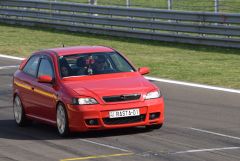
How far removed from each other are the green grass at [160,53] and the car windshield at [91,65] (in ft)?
18.4

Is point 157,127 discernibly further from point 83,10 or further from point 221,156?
point 83,10

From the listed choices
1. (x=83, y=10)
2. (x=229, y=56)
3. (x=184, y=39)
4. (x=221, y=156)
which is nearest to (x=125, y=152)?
(x=221, y=156)

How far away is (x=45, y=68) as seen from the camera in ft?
49.2

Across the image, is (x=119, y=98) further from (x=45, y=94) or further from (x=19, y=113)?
(x=19, y=113)

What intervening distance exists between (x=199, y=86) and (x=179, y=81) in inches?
47.7

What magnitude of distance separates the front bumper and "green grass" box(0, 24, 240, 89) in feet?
21.5

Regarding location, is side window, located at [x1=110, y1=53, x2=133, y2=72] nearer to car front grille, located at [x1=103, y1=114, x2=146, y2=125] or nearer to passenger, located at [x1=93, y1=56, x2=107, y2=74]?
passenger, located at [x1=93, y1=56, x2=107, y2=74]

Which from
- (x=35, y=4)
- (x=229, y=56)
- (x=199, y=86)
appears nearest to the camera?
(x=199, y=86)

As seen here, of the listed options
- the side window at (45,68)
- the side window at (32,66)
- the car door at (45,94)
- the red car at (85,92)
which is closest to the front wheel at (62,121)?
the red car at (85,92)

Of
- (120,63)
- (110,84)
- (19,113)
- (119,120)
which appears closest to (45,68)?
(19,113)

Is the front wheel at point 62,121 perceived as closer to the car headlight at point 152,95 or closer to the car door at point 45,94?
the car door at point 45,94

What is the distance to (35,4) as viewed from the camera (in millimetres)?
37281

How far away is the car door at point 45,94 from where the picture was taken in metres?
14.2

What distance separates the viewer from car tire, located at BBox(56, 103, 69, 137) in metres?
13.6
